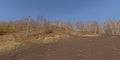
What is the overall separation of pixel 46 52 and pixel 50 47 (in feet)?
3.06

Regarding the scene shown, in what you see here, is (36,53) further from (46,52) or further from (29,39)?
(29,39)

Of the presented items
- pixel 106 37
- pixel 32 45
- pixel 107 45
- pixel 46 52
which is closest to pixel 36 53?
pixel 46 52

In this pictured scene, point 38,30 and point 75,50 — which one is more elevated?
point 38,30

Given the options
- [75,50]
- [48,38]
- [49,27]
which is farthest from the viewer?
[49,27]

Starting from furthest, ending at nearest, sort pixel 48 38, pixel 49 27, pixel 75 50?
pixel 49 27 → pixel 48 38 → pixel 75 50

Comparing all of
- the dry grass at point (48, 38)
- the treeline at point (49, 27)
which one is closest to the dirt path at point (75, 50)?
the dry grass at point (48, 38)

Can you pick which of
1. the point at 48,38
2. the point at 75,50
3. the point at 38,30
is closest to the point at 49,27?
the point at 38,30

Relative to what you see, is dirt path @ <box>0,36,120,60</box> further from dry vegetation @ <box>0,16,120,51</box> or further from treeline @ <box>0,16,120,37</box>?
treeline @ <box>0,16,120,37</box>

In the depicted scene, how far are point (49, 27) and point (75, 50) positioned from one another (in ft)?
19.1

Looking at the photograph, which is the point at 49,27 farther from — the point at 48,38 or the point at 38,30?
the point at 48,38

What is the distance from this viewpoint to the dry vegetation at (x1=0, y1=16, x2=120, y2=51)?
16.7 metres

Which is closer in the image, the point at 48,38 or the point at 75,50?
the point at 75,50

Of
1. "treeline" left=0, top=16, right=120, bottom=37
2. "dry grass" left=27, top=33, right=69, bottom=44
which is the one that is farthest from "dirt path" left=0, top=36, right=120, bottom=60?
"treeline" left=0, top=16, right=120, bottom=37

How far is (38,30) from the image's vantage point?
65.1ft
